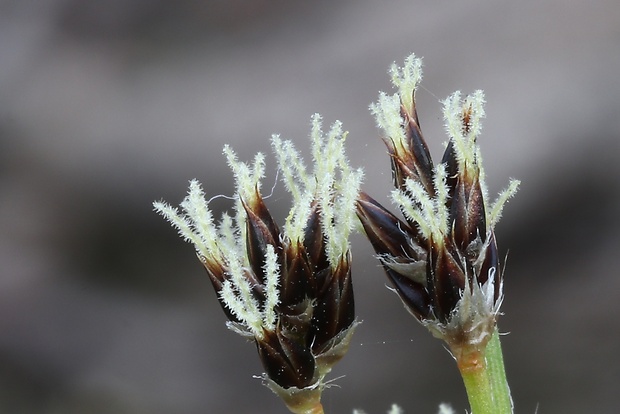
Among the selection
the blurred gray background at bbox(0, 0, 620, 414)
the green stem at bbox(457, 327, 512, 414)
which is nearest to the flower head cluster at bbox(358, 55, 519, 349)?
the green stem at bbox(457, 327, 512, 414)

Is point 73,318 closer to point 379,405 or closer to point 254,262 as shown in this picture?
point 379,405

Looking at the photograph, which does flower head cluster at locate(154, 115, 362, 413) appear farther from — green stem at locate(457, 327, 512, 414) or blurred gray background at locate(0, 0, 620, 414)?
blurred gray background at locate(0, 0, 620, 414)

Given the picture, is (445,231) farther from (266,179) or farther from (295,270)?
(266,179)

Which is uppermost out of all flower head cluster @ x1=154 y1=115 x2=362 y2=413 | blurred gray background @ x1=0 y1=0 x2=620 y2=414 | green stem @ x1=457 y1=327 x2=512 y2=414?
blurred gray background @ x1=0 y1=0 x2=620 y2=414

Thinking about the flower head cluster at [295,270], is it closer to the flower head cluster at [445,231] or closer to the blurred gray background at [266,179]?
the flower head cluster at [445,231]

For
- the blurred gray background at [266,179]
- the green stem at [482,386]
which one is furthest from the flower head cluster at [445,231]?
the blurred gray background at [266,179]

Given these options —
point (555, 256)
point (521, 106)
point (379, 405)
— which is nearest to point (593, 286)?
point (555, 256)

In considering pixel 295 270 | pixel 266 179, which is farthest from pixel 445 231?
pixel 266 179
